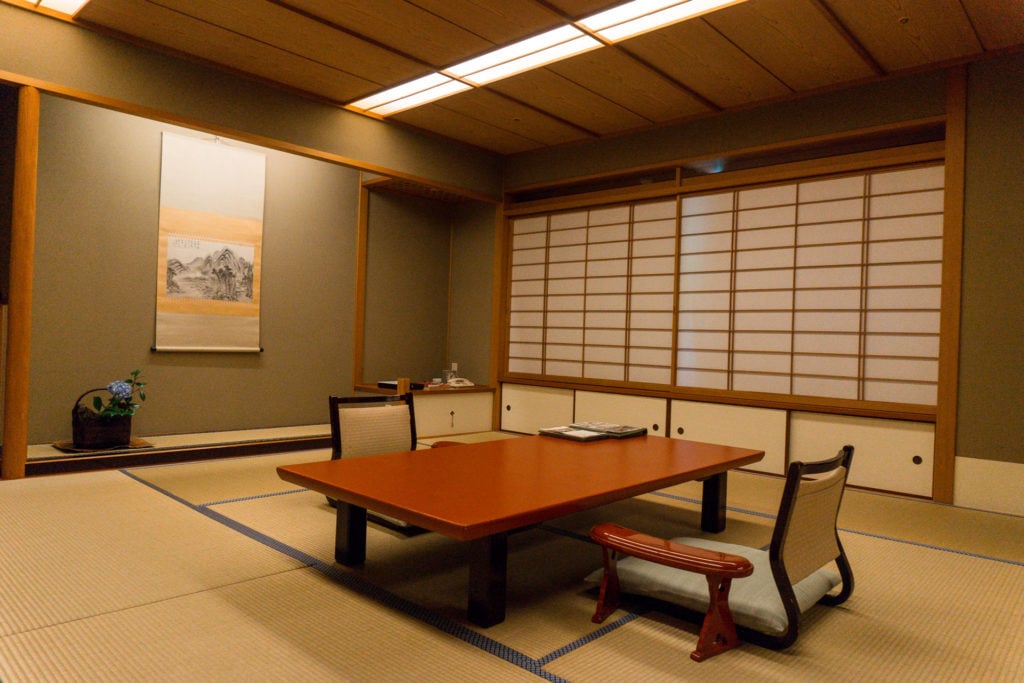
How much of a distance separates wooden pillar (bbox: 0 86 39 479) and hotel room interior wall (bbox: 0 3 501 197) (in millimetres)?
244

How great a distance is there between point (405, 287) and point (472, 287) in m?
0.68

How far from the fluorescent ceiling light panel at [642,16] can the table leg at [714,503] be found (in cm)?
236

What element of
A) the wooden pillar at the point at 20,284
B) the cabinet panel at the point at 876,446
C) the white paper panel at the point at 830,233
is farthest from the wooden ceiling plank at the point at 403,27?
the cabinet panel at the point at 876,446

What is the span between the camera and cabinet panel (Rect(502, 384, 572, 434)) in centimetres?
577

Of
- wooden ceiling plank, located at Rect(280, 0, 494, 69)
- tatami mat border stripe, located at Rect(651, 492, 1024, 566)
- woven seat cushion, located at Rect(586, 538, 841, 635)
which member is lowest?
tatami mat border stripe, located at Rect(651, 492, 1024, 566)

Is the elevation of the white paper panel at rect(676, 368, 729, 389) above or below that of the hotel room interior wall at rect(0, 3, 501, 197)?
below

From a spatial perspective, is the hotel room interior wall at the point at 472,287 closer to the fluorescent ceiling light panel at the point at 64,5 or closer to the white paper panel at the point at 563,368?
the white paper panel at the point at 563,368

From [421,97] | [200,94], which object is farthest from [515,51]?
[200,94]

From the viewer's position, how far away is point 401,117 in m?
5.00

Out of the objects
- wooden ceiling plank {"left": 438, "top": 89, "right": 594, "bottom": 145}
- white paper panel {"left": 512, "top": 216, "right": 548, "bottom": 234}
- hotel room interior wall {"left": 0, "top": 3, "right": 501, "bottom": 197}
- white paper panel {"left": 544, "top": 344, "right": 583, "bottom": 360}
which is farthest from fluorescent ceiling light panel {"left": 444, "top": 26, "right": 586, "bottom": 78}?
white paper panel {"left": 544, "top": 344, "right": 583, "bottom": 360}

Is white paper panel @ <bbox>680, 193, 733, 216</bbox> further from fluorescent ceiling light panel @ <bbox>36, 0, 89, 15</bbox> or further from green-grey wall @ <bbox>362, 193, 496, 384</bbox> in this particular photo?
fluorescent ceiling light panel @ <bbox>36, 0, 89, 15</bbox>

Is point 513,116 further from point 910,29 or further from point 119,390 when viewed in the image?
point 119,390

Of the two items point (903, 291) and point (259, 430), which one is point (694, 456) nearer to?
point (903, 291)

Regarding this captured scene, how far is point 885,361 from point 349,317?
4440 mm
